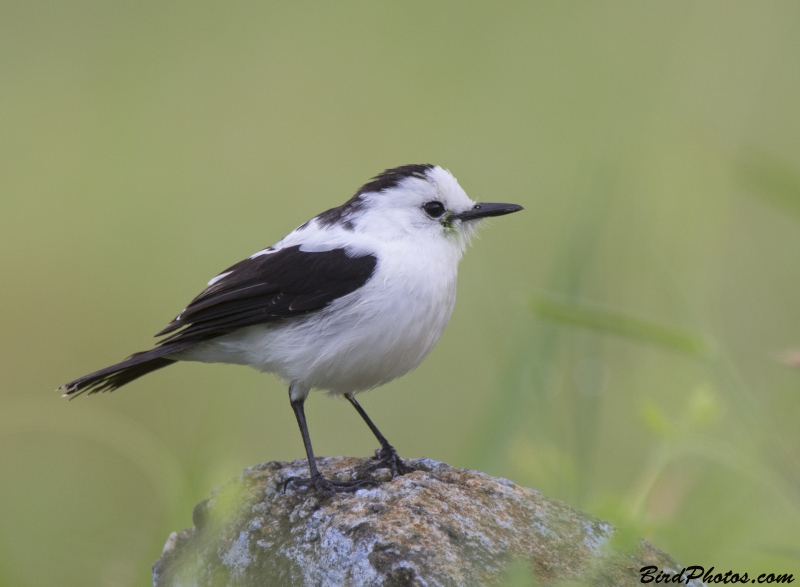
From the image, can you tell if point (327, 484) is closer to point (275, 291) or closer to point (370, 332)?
point (370, 332)

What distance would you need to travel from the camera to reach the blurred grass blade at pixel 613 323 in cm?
296

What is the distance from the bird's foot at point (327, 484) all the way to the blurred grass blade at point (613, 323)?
106 centimetres

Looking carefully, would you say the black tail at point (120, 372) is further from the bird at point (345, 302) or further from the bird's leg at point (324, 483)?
the bird's leg at point (324, 483)

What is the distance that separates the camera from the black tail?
408cm

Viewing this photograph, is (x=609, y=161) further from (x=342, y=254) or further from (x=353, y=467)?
(x=353, y=467)

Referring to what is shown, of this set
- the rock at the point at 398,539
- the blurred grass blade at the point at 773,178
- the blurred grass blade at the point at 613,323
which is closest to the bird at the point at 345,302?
the rock at the point at 398,539

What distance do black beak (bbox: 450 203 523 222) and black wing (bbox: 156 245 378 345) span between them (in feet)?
1.90

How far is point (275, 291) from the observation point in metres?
4.07

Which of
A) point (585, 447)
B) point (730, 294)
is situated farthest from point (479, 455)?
point (730, 294)

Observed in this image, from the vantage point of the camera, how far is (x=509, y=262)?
304 inches

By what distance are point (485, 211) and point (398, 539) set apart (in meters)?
1.85

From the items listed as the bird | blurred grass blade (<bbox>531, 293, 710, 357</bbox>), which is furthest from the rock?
blurred grass blade (<bbox>531, 293, 710, 357</bbox>)

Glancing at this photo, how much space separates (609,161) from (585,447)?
4.13 feet

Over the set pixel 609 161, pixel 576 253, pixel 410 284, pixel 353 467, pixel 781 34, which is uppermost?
pixel 781 34
